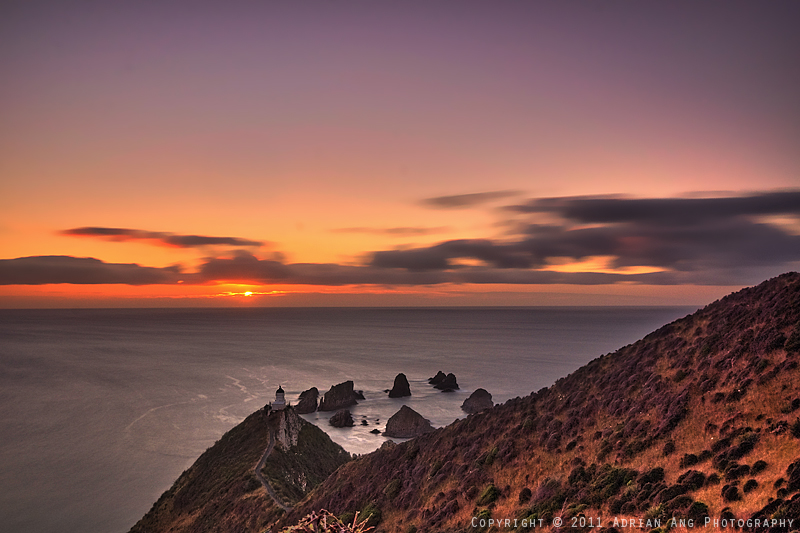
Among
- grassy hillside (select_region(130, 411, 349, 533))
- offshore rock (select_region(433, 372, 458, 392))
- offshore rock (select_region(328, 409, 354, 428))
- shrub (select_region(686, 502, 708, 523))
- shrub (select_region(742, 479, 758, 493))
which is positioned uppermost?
shrub (select_region(742, 479, 758, 493))

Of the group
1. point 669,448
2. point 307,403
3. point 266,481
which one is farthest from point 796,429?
point 307,403

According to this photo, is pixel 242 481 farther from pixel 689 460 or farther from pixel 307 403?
pixel 307 403

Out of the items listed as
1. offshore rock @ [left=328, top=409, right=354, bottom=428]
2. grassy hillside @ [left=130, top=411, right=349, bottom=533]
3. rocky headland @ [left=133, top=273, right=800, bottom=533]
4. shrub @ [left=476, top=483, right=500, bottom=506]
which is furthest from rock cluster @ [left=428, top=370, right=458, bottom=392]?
shrub @ [left=476, top=483, right=500, bottom=506]

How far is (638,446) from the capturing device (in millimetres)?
23438

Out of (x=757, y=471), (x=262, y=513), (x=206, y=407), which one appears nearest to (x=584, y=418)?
(x=757, y=471)

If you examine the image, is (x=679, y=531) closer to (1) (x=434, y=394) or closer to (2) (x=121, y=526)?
(2) (x=121, y=526)

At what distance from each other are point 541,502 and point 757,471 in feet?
28.9

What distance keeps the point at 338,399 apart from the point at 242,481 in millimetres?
59689

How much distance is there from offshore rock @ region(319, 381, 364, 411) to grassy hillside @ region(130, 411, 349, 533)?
4428 cm

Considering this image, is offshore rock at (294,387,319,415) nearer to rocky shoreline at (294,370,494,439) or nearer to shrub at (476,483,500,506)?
rocky shoreline at (294,370,494,439)

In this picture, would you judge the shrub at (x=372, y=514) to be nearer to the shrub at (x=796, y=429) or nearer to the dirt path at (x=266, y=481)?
the dirt path at (x=266, y=481)

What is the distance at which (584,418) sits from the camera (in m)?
30.0

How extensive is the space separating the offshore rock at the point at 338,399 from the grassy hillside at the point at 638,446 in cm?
6627

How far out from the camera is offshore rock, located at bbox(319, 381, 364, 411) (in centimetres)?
10525
